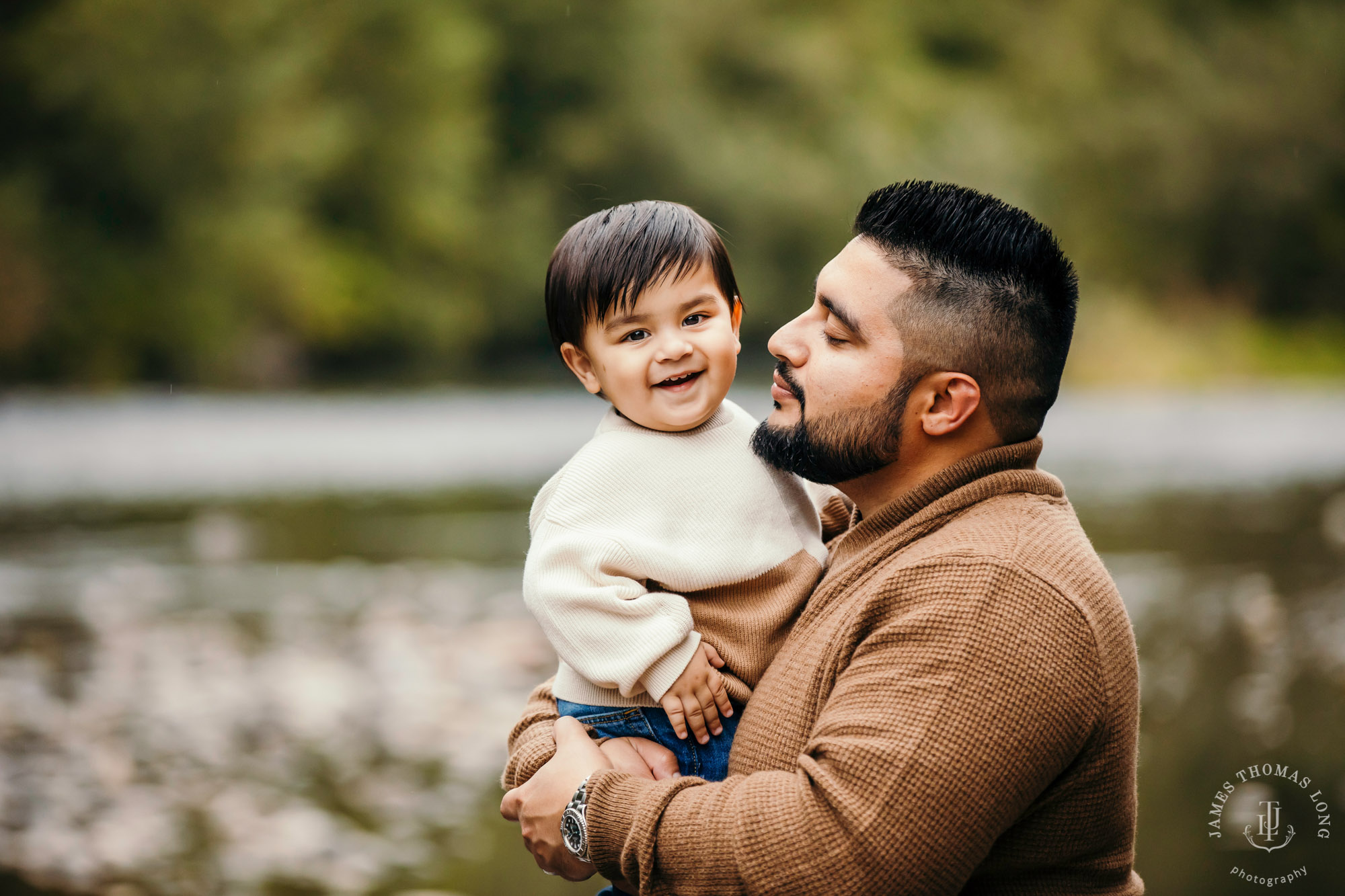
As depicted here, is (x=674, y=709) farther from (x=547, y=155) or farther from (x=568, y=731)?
(x=547, y=155)

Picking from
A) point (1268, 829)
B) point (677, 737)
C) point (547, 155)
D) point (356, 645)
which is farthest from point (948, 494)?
point (547, 155)

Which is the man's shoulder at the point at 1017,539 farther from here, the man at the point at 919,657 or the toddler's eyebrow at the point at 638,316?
the toddler's eyebrow at the point at 638,316

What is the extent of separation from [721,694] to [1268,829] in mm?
3320

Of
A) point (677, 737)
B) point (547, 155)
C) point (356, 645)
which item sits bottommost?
point (677, 737)

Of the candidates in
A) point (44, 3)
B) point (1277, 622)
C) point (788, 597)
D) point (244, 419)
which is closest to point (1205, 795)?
point (1277, 622)

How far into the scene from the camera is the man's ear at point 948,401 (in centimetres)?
161

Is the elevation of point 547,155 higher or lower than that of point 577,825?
higher

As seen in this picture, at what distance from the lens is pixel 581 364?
1928 millimetres

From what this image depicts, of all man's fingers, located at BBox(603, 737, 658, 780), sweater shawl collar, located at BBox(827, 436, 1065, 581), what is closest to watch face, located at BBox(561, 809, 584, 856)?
man's fingers, located at BBox(603, 737, 658, 780)

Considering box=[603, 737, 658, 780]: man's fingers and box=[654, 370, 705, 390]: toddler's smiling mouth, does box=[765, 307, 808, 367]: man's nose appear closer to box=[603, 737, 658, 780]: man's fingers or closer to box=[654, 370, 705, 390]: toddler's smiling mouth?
box=[654, 370, 705, 390]: toddler's smiling mouth

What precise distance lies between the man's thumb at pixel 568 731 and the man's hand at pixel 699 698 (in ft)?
0.46

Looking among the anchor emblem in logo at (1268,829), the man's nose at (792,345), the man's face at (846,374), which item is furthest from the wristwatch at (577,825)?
the anchor emblem in logo at (1268,829)

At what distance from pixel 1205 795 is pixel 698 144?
12.6m

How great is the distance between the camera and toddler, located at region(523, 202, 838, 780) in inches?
64.7
